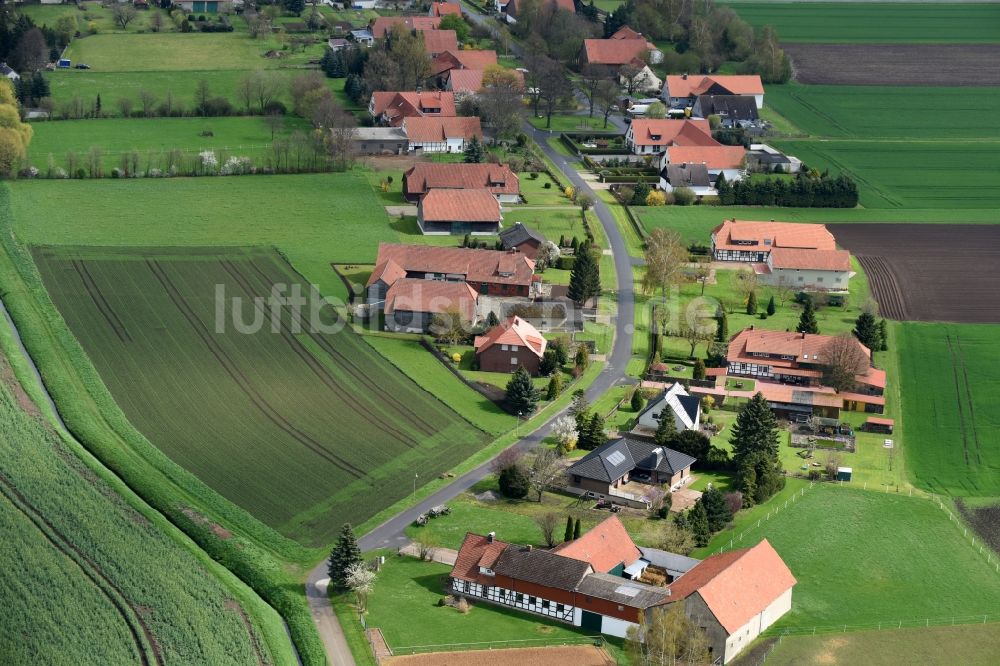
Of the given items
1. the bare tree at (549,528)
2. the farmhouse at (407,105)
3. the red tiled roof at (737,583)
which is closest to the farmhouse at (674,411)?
the bare tree at (549,528)

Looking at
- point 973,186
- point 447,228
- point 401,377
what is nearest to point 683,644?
point 401,377

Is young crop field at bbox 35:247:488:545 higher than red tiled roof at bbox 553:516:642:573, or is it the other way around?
red tiled roof at bbox 553:516:642:573

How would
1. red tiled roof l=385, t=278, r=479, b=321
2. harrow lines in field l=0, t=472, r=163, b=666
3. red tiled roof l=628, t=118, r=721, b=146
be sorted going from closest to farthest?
harrow lines in field l=0, t=472, r=163, b=666
red tiled roof l=385, t=278, r=479, b=321
red tiled roof l=628, t=118, r=721, b=146

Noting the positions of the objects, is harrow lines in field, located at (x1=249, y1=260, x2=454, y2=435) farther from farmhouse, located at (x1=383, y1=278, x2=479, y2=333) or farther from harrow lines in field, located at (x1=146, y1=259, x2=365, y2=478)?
harrow lines in field, located at (x1=146, y1=259, x2=365, y2=478)

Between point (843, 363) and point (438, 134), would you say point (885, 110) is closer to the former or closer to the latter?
point (438, 134)

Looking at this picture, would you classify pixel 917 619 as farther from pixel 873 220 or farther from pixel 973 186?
pixel 973 186

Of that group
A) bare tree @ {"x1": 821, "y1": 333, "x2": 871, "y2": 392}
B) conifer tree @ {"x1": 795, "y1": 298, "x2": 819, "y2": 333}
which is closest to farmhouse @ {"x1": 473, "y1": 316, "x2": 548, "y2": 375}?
bare tree @ {"x1": 821, "y1": 333, "x2": 871, "y2": 392}
